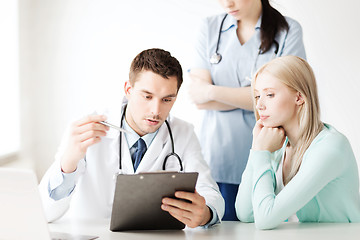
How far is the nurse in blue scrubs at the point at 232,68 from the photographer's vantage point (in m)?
2.17

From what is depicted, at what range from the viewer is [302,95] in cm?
174

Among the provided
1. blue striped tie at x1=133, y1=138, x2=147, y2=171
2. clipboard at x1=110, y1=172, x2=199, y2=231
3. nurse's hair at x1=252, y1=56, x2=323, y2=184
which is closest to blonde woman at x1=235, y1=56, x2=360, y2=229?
nurse's hair at x1=252, y1=56, x2=323, y2=184

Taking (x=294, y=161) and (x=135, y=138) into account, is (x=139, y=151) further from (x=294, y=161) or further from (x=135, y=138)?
(x=294, y=161)

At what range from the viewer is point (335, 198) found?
167 centimetres

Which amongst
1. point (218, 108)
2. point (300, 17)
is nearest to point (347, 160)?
point (218, 108)

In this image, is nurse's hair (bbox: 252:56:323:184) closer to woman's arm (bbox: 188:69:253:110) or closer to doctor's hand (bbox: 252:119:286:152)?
doctor's hand (bbox: 252:119:286:152)

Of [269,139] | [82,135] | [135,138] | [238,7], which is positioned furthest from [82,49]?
[269,139]

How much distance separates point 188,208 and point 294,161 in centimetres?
49

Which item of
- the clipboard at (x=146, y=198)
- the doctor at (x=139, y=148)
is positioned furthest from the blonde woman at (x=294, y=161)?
the clipboard at (x=146, y=198)

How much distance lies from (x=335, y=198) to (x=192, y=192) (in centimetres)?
56

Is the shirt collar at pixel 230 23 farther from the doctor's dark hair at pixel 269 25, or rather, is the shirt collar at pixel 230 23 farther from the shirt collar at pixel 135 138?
the shirt collar at pixel 135 138

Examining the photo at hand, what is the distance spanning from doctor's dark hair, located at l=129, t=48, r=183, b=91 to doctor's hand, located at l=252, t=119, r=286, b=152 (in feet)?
1.30

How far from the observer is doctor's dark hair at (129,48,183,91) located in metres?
1.82

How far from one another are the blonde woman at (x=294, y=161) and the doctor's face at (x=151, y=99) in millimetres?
347
